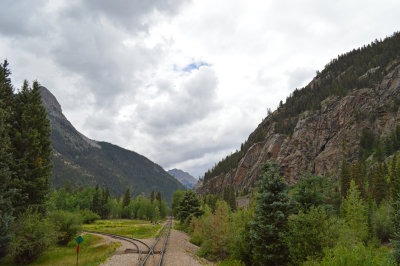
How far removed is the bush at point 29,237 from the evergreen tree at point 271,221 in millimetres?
19183

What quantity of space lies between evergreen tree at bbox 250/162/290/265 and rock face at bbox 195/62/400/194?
95031 mm

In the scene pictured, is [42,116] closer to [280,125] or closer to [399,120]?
[399,120]

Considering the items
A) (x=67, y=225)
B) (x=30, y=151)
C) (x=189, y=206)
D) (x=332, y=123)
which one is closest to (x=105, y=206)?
(x=189, y=206)

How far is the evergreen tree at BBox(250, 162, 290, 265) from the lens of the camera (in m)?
19.4

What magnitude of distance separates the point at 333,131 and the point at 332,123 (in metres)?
5.72

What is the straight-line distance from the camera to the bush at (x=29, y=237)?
2025 cm

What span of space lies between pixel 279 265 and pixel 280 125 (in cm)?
16149

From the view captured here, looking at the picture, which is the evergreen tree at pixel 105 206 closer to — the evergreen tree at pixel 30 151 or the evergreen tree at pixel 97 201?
the evergreen tree at pixel 97 201

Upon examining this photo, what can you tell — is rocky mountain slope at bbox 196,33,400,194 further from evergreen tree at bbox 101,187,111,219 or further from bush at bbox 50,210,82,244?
bush at bbox 50,210,82,244

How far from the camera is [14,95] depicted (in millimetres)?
26016

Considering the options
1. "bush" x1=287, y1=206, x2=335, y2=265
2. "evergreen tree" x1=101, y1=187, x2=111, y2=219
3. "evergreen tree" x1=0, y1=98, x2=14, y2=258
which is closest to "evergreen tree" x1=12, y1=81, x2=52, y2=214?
"evergreen tree" x1=0, y1=98, x2=14, y2=258

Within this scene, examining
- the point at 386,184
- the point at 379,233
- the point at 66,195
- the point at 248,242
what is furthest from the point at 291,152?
the point at 248,242

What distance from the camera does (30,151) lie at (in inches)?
987

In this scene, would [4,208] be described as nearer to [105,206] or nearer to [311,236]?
[311,236]
